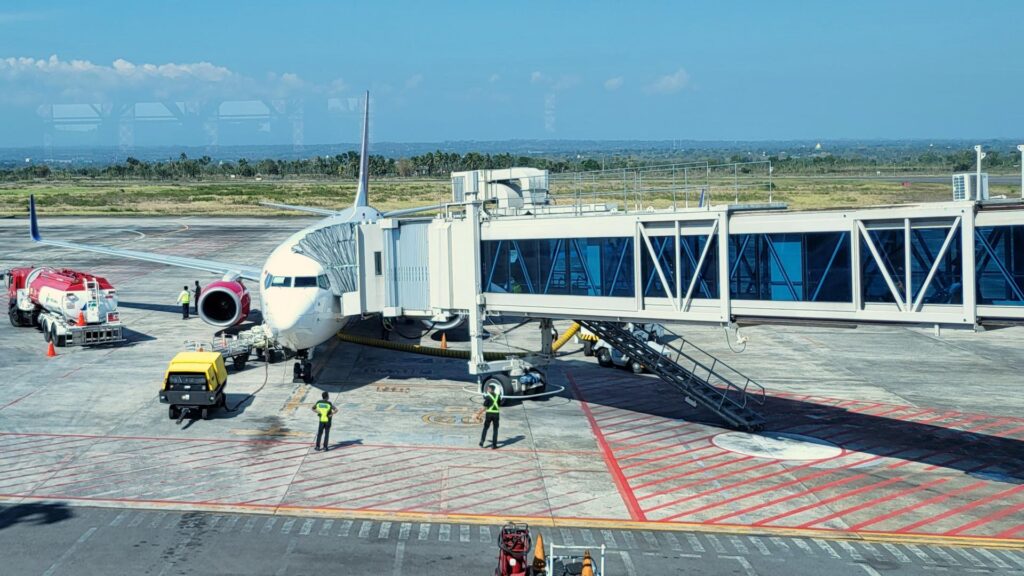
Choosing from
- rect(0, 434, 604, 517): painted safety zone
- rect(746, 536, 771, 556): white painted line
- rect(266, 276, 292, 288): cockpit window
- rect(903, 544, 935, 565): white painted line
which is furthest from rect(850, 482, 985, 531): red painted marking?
rect(266, 276, 292, 288): cockpit window

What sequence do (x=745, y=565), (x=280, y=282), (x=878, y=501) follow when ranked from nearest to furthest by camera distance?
(x=745, y=565) → (x=878, y=501) → (x=280, y=282)

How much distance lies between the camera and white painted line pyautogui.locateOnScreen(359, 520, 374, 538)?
76.6ft

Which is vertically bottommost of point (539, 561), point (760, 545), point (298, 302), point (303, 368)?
point (760, 545)

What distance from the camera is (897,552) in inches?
889

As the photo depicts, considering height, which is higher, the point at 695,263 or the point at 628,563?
the point at 695,263

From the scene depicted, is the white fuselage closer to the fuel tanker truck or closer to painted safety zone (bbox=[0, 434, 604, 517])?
painted safety zone (bbox=[0, 434, 604, 517])

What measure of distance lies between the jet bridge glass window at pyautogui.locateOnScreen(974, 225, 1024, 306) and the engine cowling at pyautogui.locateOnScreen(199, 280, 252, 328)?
31435 millimetres

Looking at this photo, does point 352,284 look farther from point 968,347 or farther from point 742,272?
point 968,347

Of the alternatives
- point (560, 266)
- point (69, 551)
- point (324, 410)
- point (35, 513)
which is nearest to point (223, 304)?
point (324, 410)

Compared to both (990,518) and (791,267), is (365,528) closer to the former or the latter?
(791,267)

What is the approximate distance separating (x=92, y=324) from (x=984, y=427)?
3541 cm

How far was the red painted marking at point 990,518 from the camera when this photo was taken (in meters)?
23.9

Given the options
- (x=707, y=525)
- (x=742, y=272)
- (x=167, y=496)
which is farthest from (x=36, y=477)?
(x=742, y=272)

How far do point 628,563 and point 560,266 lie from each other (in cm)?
1146
